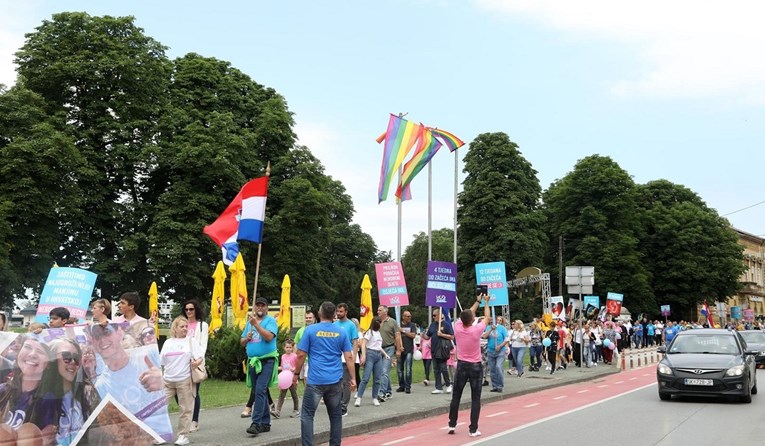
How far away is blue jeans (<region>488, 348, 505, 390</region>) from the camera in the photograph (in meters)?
19.0

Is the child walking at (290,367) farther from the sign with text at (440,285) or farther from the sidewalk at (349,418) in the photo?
the sign with text at (440,285)

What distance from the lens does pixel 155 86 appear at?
37594 mm

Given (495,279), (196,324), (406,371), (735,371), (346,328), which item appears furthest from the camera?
(495,279)

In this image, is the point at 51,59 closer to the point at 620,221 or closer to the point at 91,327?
the point at 91,327

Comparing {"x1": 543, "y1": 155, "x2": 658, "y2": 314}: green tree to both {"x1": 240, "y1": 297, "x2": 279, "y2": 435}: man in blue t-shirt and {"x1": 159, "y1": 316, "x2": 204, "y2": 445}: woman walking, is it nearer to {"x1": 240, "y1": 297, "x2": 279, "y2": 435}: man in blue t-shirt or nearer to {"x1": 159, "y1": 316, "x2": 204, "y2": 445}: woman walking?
{"x1": 240, "y1": 297, "x2": 279, "y2": 435}: man in blue t-shirt

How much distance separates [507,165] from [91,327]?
176 ft

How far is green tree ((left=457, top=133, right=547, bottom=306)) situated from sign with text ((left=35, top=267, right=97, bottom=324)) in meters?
43.8

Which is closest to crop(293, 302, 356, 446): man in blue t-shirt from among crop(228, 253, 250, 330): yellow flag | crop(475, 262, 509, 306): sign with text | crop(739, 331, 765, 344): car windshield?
crop(475, 262, 509, 306): sign with text

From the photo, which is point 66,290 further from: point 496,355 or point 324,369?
point 496,355

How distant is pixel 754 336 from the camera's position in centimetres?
3022

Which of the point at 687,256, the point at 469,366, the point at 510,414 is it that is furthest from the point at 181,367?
the point at 687,256

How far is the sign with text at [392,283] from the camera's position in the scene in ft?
72.6

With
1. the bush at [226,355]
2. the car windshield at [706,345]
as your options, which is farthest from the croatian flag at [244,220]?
the car windshield at [706,345]

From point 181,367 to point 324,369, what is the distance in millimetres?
2228
